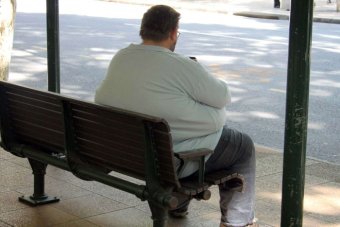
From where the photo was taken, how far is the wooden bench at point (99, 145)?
3.86m

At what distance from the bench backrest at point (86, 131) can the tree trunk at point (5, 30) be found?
6.71 ft

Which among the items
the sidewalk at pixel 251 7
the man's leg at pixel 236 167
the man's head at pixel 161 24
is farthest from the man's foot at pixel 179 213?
the sidewalk at pixel 251 7

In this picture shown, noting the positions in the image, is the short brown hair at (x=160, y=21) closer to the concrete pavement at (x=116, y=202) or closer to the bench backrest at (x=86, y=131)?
the bench backrest at (x=86, y=131)

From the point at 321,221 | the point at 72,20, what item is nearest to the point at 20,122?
the point at 321,221

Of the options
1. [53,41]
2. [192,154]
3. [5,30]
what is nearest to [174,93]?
[192,154]

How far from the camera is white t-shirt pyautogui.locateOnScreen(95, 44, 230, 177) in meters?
4.00

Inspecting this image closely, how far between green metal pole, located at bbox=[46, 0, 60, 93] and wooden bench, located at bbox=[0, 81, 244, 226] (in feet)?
3.74

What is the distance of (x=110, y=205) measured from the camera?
5027mm

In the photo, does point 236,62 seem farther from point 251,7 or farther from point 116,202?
point 251,7

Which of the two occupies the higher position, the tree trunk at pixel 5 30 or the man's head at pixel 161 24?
the man's head at pixel 161 24

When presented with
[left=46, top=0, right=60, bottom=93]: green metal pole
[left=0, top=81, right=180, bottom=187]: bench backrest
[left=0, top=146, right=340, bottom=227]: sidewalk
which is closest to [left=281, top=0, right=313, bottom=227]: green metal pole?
[left=0, top=81, right=180, bottom=187]: bench backrest

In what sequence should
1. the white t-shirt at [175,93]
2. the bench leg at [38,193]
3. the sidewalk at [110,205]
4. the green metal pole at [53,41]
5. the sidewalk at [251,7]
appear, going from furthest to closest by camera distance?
the sidewalk at [251,7]
the green metal pole at [53,41]
the bench leg at [38,193]
the sidewalk at [110,205]
the white t-shirt at [175,93]

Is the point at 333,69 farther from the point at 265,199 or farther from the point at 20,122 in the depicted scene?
the point at 20,122

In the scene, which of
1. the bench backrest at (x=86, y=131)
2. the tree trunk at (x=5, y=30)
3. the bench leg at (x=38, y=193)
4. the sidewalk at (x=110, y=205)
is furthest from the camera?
the tree trunk at (x=5, y=30)
